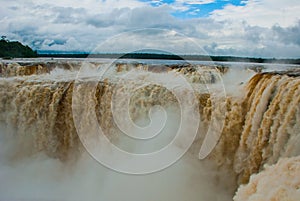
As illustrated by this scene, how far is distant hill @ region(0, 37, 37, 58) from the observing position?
30.0 m

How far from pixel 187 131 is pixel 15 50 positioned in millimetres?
26801

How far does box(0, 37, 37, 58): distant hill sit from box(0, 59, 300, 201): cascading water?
72.3ft

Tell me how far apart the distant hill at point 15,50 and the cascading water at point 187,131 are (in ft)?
72.3

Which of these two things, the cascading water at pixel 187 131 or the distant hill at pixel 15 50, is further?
the distant hill at pixel 15 50

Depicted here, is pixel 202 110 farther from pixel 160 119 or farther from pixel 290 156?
pixel 290 156

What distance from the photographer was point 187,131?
796cm

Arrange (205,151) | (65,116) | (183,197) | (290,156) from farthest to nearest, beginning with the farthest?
1. (65,116)
2. (205,151)
3. (183,197)
4. (290,156)

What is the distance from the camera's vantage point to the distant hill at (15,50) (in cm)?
3003

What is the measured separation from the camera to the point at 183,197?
6.91 metres

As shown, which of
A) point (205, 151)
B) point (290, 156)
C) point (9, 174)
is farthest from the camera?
point (9, 174)

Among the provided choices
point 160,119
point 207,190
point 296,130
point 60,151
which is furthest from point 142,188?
point 296,130

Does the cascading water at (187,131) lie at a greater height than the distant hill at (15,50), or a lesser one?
lesser

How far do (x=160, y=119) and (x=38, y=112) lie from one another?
9.85ft

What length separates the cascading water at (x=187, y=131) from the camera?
5.80 m
